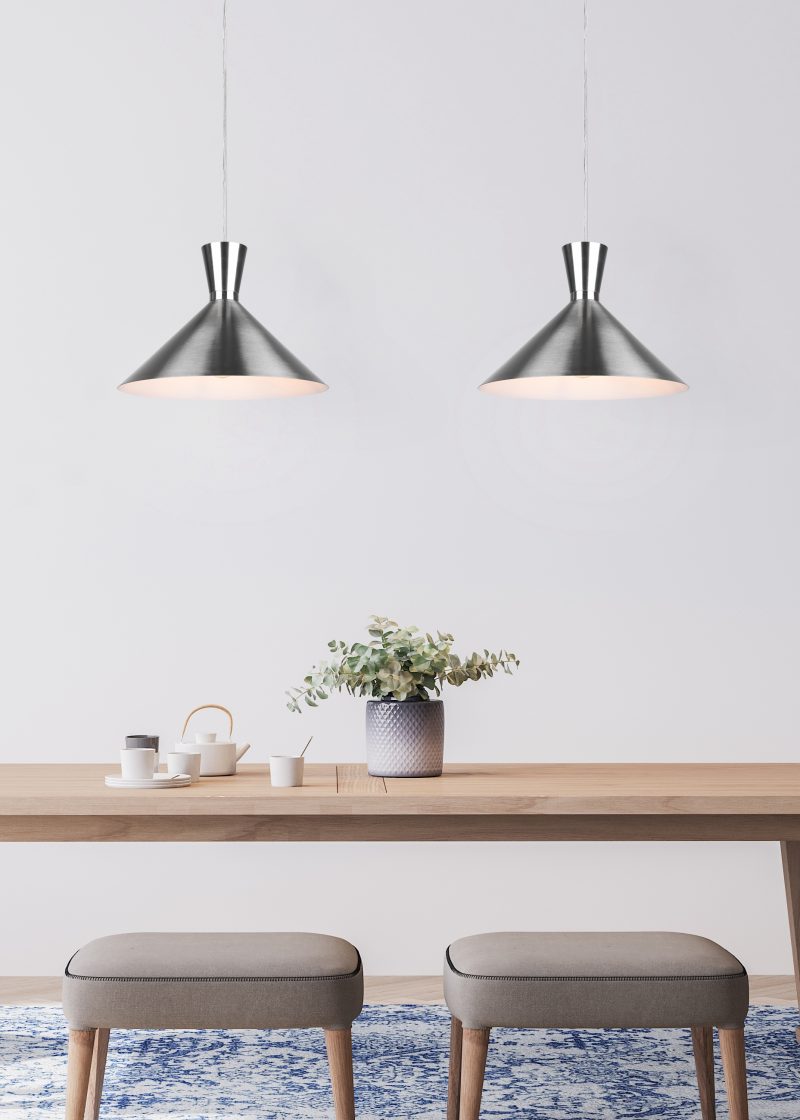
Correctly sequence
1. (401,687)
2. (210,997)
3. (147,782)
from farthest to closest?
(401,687) < (147,782) < (210,997)

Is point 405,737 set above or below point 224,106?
below

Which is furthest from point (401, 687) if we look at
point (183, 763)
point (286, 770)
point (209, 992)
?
point (209, 992)

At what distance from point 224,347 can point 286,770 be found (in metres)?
0.87

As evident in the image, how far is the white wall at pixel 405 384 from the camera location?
11.8ft

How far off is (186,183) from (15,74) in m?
0.59

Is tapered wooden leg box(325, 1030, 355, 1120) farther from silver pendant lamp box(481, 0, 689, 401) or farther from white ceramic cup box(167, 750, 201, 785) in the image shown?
silver pendant lamp box(481, 0, 689, 401)

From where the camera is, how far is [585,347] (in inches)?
98.5

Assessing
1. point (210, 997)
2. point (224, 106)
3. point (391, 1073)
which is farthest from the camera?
point (224, 106)

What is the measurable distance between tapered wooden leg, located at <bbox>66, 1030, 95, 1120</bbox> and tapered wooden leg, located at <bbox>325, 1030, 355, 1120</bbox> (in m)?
0.41

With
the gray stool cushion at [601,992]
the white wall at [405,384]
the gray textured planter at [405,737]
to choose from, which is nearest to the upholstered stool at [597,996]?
the gray stool cushion at [601,992]

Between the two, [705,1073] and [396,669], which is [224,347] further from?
[705,1073]

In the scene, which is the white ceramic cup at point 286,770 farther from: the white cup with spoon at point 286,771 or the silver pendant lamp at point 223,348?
the silver pendant lamp at point 223,348

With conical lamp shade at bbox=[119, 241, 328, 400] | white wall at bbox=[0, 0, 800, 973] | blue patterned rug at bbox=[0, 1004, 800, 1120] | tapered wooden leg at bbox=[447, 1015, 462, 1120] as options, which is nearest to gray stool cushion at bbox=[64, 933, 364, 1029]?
tapered wooden leg at bbox=[447, 1015, 462, 1120]

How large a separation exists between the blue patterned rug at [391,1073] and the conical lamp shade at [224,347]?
1520mm
